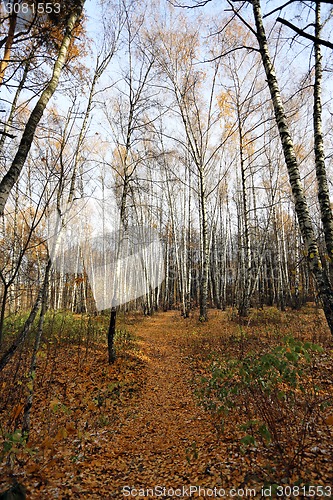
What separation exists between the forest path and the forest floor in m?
0.01

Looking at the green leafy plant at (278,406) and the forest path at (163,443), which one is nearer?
the green leafy plant at (278,406)

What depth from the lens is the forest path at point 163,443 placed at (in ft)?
9.49

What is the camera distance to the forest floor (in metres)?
2.64

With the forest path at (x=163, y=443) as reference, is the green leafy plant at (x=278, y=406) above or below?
above

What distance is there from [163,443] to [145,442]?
0.27m

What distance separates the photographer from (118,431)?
405cm

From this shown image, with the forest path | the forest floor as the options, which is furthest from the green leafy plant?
the forest path

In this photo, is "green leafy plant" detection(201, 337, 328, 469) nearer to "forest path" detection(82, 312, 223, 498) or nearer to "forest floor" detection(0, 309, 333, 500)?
"forest floor" detection(0, 309, 333, 500)

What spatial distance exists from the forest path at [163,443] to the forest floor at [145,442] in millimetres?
14

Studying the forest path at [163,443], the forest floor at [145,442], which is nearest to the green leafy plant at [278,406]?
the forest floor at [145,442]

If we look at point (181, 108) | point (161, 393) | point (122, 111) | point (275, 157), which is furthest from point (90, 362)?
point (275, 157)

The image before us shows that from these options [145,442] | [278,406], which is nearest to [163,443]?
[145,442]

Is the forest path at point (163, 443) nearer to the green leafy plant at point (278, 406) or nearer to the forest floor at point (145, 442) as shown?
the forest floor at point (145, 442)

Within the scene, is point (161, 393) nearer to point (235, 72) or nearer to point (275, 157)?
point (235, 72)
